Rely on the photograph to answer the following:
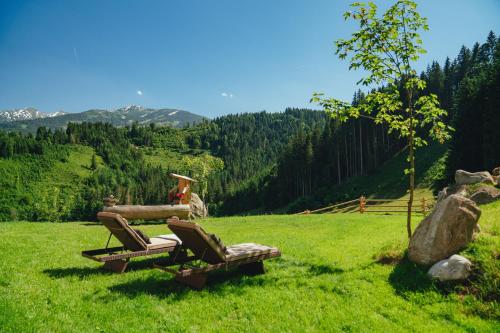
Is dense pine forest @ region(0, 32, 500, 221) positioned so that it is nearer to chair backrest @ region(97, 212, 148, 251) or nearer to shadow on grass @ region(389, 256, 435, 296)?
shadow on grass @ region(389, 256, 435, 296)

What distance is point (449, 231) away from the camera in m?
8.73

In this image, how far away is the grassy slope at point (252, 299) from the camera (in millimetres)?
6254

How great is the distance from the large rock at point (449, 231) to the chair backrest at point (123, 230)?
773cm

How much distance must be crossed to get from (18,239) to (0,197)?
164531 mm

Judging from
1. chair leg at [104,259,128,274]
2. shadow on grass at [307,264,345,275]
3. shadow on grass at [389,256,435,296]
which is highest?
chair leg at [104,259,128,274]

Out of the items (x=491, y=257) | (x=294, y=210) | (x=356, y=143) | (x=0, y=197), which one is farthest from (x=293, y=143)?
(x=0, y=197)

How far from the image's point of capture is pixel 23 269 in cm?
938

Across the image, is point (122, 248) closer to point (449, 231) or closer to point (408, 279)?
point (408, 279)

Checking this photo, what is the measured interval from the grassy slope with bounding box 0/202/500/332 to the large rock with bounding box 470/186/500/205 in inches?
317

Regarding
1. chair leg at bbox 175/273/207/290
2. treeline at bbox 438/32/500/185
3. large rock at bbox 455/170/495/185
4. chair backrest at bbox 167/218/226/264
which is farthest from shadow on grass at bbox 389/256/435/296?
treeline at bbox 438/32/500/185

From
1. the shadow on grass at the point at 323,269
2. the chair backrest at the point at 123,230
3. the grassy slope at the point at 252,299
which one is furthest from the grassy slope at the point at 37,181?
the shadow on grass at the point at 323,269

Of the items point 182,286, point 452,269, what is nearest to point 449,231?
point 452,269

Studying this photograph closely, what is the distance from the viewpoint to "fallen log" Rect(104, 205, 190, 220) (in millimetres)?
18245

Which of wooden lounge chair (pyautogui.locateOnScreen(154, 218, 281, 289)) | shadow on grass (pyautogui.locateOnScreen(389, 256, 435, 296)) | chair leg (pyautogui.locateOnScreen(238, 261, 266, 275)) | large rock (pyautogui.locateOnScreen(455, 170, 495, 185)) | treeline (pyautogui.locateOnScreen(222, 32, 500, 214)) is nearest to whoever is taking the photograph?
wooden lounge chair (pyautogui.locateOnScreen(154, 218, 281, 289))
